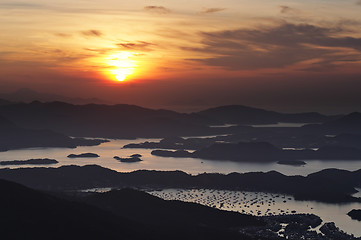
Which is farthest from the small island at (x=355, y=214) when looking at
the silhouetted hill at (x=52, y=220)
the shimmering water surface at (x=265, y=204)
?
the silhouetted hill at (x=52, y=220)

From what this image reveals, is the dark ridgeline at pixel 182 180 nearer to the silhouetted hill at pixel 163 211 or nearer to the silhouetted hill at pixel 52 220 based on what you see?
the silhouetted hill at pixel 163 211

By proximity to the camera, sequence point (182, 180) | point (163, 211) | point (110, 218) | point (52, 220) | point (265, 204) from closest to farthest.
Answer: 1. point (52, 220)
2. point (110, 218)
3. point (163, 211)
4. point (265, 204)
5. point (182, 180)

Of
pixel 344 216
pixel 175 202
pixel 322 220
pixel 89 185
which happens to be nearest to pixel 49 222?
pixel 175 202

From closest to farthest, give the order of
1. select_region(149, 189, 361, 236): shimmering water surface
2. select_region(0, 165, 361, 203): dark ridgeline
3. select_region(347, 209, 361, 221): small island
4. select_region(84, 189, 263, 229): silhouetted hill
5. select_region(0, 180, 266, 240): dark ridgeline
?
select_region(0, 180, 266, 240): dark ridgeline, select_region(84, 189, 263, 229): silhouetted hill, select_region(149, 189, 361, 236): shimmering water surface, select_region(347, 209, 361, 221): small island, select_region(0, 165, 361, 203): dark ridgeline

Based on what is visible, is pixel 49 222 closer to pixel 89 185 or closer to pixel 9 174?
pixel 89 185

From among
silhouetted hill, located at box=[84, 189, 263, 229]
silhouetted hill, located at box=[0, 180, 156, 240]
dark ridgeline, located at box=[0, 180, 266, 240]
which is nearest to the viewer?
silhouetted hill, located at box=[0, 180, 156, 240]

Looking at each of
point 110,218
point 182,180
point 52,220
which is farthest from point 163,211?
point 182,180

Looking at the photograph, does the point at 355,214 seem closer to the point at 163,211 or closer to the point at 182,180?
the point at 163,211

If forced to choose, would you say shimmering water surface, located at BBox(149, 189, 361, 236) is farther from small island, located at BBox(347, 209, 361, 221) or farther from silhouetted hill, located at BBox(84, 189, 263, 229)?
silhouetted hill, located at BBox(84, 189, 263, 229)

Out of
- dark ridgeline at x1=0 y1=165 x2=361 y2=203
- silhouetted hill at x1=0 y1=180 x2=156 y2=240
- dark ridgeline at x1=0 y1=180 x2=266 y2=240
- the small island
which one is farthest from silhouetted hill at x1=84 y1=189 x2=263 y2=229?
dark ridgeline at x1=0 y1=165 x2=361 y2=203
